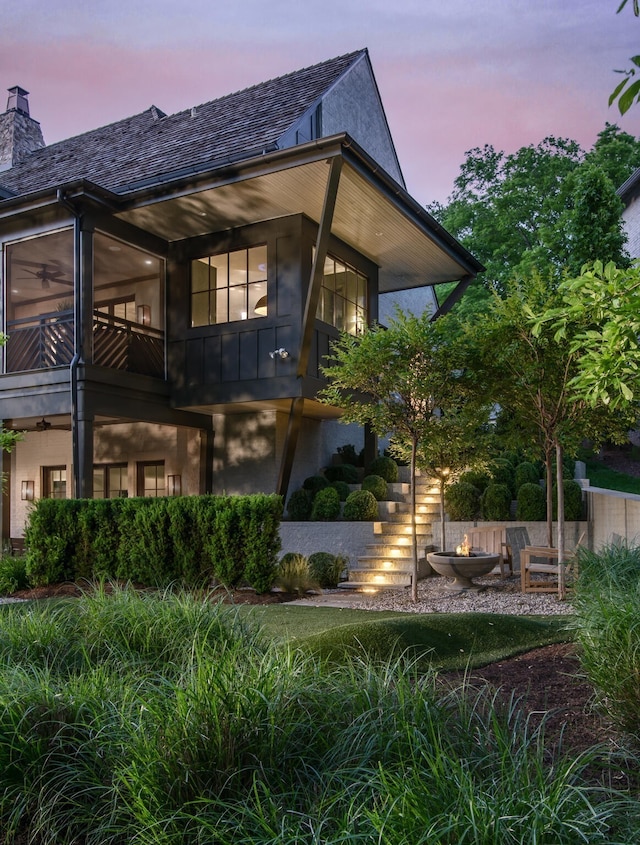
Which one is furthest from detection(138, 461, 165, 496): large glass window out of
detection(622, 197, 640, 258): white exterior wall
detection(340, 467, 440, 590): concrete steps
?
detection(622, 197, 640, 258): white exterior wall

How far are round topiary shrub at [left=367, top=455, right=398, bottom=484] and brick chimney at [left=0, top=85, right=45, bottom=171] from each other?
1341cm

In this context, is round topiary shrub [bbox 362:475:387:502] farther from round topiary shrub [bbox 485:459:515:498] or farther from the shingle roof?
the shingle roof

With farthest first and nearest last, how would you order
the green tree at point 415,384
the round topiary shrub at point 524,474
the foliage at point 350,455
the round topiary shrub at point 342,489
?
the foliage at point 350,455
the round topiary shrub at point 342,489
the round topiary shrub at point 524,474
the green tree at point 415,384

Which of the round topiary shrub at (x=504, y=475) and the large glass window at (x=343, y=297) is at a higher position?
the large glass window at (x=343, y=297)

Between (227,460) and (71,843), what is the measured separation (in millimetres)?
11550

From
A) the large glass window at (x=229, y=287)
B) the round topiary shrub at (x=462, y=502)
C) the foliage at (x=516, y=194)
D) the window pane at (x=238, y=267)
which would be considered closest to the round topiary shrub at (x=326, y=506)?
the round topiary shrub at (x=462, y=502)

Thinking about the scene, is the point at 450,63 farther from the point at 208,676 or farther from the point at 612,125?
the point at 208,676

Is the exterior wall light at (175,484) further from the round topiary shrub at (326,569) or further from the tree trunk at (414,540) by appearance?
the tree trunk at (414,540)

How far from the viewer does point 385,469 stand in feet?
43.4

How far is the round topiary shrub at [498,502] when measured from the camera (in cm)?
1145

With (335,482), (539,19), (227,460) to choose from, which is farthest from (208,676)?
(227,460)

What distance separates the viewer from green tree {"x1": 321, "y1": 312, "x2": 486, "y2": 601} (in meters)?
8.67

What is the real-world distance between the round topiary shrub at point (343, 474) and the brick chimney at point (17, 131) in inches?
502

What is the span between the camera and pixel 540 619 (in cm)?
685
